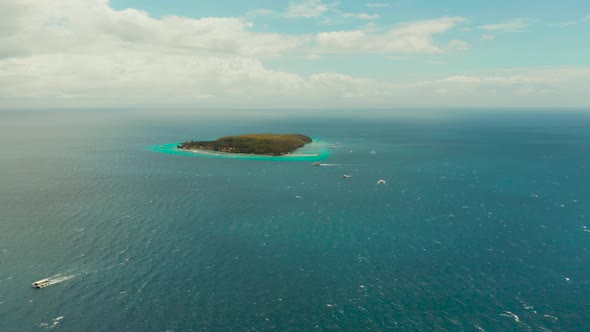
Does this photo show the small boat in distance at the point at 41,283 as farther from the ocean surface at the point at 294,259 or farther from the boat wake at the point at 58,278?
the ocean surface at the point at 294,259

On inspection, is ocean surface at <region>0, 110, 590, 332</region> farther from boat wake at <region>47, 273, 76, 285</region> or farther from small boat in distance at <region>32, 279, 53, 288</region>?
small boat in distance at <region>32, 279, 53, 288</region>

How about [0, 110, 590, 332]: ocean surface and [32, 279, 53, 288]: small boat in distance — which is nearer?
[0, 110, 590, 332]: ocean surface

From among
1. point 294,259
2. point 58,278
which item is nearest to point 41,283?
point 58,278

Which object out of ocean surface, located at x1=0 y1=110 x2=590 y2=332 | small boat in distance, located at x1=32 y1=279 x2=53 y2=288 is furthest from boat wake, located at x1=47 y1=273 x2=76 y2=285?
small boat in distance, located at x1=32 y1=279 x2=53 y2=288

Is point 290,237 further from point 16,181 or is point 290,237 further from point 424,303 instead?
point 16,181

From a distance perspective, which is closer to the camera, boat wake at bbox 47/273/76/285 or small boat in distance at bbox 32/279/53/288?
small boat in distance at bbox 32/279/53/288

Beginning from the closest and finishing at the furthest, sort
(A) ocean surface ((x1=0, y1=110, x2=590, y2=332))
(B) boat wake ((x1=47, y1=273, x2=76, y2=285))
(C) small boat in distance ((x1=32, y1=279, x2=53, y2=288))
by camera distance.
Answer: (A) ocean surface ((x1=0, y1=110, x2=590, y2=332)), (C) small boat in distance ((x1=32, y1=279, x2=53, y2=288)), (B) boat wake ((x1=47, y1=273, x2=76, y2=285))

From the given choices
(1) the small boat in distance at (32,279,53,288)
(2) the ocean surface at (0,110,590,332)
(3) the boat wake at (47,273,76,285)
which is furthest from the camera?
(3) the boat wake at (47,273,76,285)

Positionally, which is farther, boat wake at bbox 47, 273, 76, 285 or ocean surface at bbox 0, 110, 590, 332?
boat wake at bbox 47, 273, 76, 285

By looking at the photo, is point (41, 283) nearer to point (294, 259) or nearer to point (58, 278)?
point (58, 278)

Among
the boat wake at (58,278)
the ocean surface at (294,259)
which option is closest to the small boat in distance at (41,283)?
the boat wake at (58,278)

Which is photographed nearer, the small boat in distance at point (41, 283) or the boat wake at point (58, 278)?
the small boat in distance at point (41, 283)
